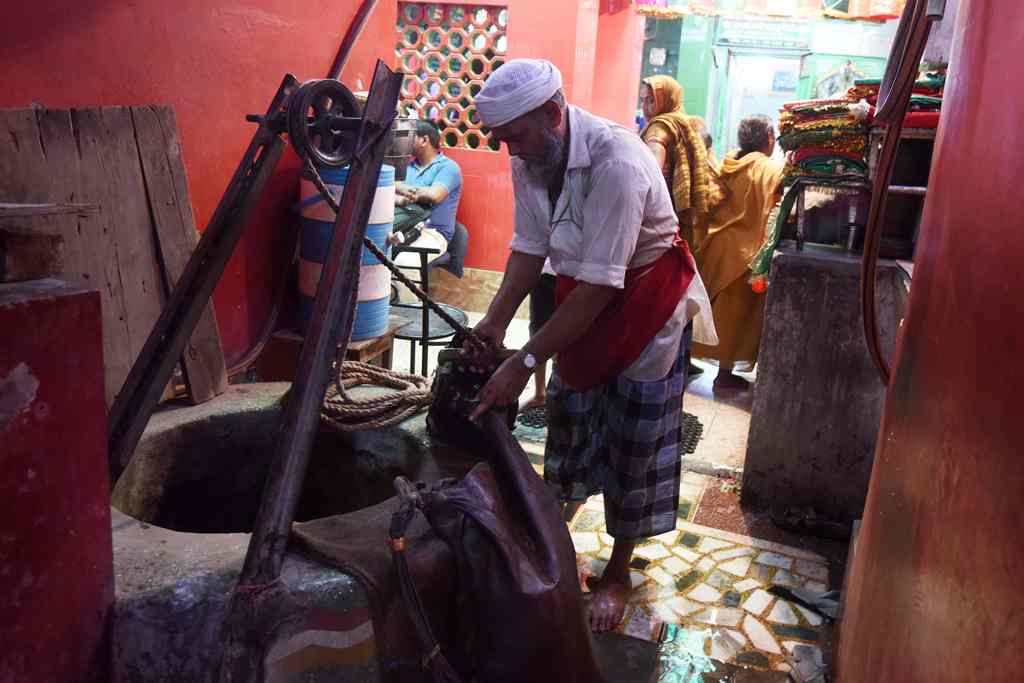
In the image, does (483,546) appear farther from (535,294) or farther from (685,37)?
(685,37)

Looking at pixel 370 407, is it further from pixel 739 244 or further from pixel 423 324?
pixel 739 244

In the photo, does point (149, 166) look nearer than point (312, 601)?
No

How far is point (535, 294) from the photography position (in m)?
4.88

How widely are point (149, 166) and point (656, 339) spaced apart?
2116 millimetres

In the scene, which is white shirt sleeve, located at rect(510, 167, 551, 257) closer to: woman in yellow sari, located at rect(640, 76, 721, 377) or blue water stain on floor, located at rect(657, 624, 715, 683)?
blue water stain on floor, located at rect(657, 624, 715, 683)

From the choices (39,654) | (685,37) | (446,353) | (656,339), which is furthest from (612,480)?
(685,37)

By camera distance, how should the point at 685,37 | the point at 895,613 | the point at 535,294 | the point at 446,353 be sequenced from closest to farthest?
the point at 895,613
the point at 446,353
the point at 535,294
the point at 685,37

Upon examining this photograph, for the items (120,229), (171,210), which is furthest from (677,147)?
(120,229)

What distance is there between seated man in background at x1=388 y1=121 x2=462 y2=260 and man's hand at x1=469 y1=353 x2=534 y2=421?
3914 millimetres

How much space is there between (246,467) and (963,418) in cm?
243

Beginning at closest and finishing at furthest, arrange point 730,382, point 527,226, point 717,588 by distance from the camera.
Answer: point 527,226
point 717,588
point 730,382

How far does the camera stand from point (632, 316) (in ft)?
9.74

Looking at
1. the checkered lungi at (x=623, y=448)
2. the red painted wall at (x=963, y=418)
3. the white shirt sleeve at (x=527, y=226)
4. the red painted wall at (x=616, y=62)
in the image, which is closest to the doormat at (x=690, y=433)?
the checkered lungi at (x=623, y=448)

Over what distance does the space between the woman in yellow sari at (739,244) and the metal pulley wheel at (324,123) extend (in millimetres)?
4507
